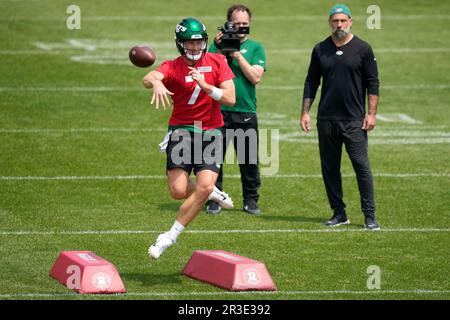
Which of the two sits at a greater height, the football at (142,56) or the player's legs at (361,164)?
the football at (142,56)

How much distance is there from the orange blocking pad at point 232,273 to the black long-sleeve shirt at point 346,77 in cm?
288

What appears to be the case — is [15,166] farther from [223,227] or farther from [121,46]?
[121,46]

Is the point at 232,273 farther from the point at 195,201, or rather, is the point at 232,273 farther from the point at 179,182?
the point at 179,182

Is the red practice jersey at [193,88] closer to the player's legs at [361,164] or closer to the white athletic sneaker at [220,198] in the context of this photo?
the white athletic sneaker at [220,198]

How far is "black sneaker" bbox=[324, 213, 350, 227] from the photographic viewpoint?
1247 cm

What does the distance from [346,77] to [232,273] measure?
347 cm

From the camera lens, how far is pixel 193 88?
1079 cm

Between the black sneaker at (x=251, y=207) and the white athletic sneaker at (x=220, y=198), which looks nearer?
the white athletic sneaker at (x=220, y=198)

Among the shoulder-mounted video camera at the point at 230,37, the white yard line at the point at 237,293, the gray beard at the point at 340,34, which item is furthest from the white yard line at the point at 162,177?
the white yard line at the point at 237,293

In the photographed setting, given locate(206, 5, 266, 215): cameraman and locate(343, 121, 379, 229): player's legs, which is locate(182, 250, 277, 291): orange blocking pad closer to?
locate(343, 121, 379, 229): player's legs

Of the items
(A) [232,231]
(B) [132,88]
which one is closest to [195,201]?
(A) [232,231]

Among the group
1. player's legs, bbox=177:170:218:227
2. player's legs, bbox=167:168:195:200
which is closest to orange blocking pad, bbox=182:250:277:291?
player's legs, bbox=177:170:218:227

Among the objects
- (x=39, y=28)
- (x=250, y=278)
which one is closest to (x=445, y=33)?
(x=39, y=28)

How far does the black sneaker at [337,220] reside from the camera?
491 inches
